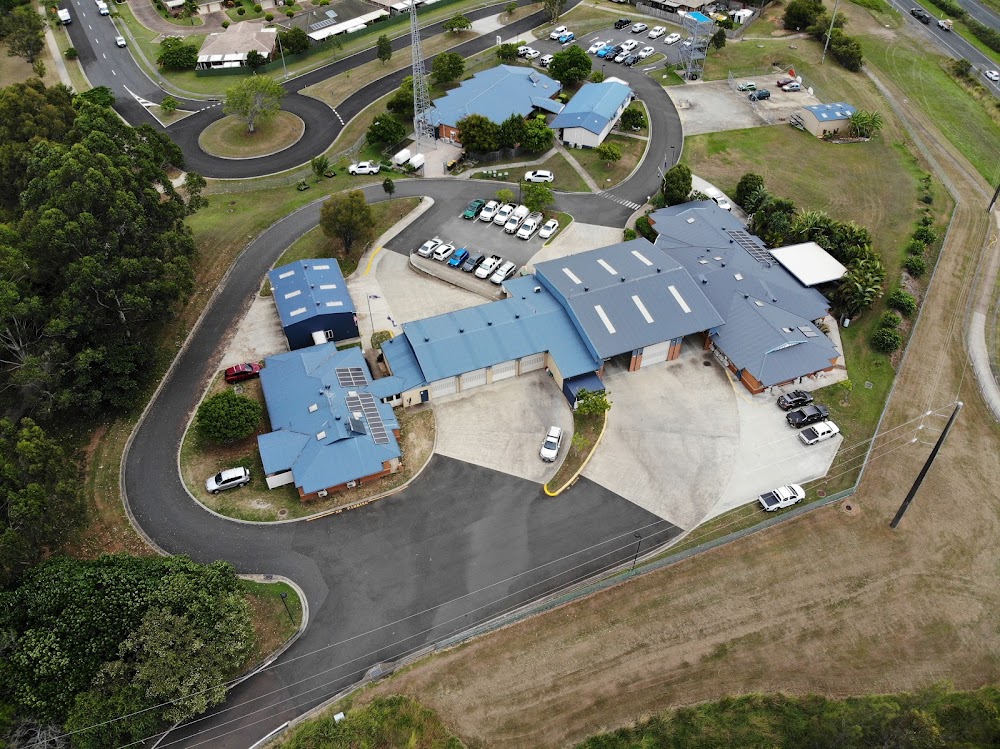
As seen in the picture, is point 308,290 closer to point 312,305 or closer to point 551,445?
point 312,305

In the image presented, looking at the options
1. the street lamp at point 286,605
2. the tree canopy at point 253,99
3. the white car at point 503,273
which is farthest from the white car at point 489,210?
the street lamp at point 286,605

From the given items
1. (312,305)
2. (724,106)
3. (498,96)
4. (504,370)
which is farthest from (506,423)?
(724,106)

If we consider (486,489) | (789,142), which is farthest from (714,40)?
(486,489)

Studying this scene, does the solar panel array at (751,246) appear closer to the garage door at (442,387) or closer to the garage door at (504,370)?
the garage door at (504,370)

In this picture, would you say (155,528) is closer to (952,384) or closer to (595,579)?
(595,579)

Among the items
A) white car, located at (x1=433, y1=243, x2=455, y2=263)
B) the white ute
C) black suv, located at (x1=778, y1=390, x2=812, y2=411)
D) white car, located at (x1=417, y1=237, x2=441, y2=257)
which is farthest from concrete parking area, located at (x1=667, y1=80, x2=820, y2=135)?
the white ute

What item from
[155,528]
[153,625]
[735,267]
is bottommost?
[155,528]

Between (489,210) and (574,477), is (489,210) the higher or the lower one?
the higher one
